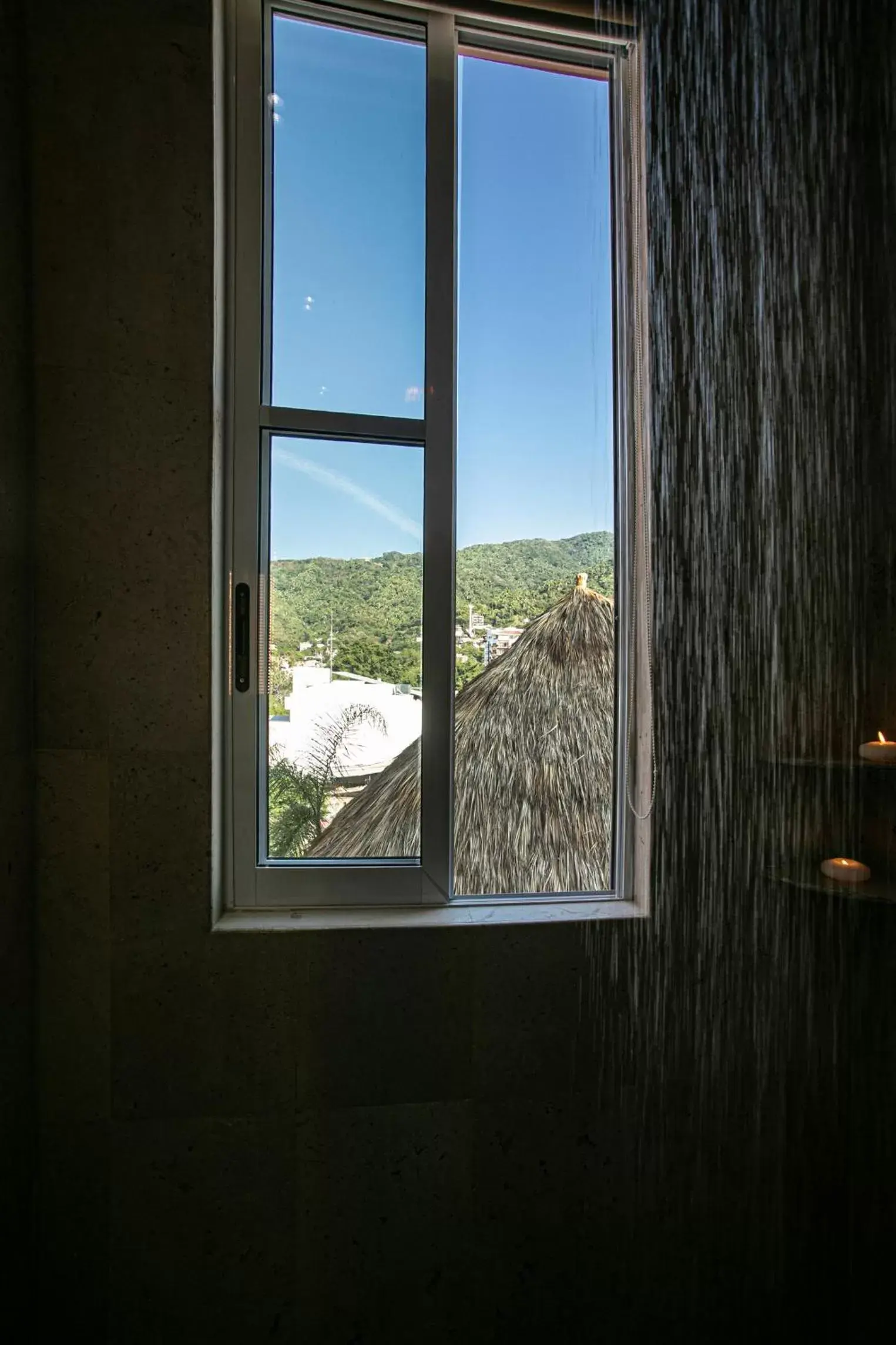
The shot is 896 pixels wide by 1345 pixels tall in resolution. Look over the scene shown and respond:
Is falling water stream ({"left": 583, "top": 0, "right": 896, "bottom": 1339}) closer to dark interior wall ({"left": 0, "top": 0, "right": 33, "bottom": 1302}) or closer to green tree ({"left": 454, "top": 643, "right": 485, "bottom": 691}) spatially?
green tree ({"left": 454, "top": 643, "right": 485, "bottom": 691})

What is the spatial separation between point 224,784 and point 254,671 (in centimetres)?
23

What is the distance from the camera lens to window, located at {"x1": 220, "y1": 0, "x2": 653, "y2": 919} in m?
1.09

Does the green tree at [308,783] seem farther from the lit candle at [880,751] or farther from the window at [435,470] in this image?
the lit candle at [880,751]

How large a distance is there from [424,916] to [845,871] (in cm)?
81

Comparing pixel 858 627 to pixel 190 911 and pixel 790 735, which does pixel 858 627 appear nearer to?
pixel 790 735

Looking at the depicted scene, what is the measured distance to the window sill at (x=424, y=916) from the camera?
3.36 feet

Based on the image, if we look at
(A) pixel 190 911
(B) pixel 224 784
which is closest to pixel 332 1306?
(A) pixel 190 911

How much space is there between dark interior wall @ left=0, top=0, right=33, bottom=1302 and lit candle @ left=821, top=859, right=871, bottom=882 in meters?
1.44

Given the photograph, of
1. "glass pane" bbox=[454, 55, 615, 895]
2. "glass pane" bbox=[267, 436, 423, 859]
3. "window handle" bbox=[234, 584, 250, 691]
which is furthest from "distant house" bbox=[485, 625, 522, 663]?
"window handle" bbox=[234, 584, 250, 691]

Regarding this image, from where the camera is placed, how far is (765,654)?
3.74ft

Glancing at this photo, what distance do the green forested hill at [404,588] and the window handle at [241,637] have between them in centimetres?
5

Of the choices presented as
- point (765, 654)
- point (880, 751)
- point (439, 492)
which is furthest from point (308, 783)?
point (880, 751)

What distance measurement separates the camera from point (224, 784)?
108 centimetres

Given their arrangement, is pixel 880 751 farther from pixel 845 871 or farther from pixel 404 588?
pixel 404 588
